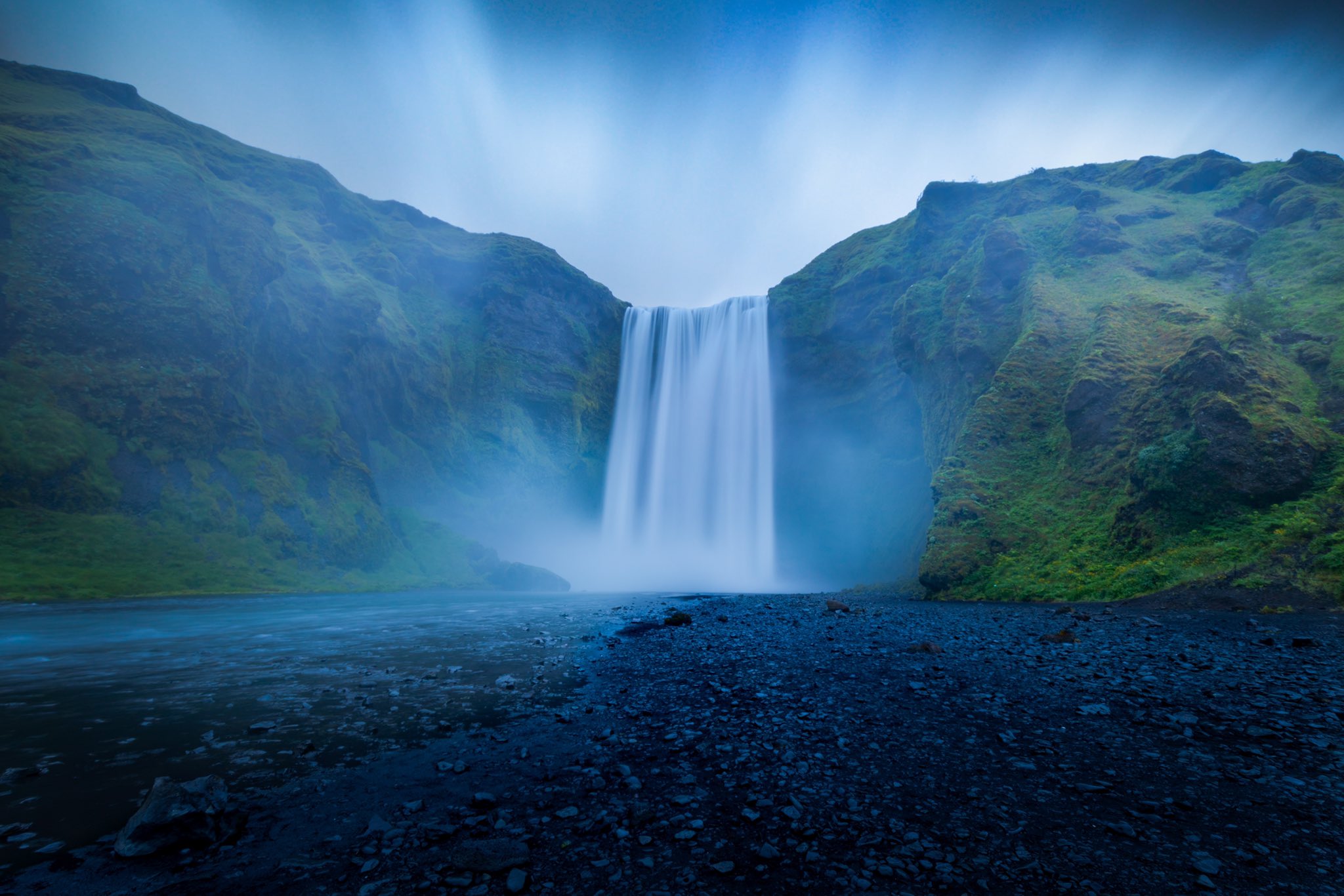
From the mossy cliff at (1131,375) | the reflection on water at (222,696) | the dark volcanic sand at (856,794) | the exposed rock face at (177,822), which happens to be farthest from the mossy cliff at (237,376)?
the mossy cliff at (1131,375)

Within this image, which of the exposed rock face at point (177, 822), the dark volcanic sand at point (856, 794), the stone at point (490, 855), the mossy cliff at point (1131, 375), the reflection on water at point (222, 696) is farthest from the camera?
the mossy cliff at point (1131, 375)

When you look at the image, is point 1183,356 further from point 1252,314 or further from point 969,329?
point 969,329

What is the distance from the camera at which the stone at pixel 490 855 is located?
4.23 m

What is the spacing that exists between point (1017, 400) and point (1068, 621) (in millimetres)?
19849

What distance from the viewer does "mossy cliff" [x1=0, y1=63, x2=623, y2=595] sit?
109ft

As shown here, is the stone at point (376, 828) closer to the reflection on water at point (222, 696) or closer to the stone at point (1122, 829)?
the reflection on water at point (222, 696)

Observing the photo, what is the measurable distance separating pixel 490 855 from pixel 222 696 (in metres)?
8.64

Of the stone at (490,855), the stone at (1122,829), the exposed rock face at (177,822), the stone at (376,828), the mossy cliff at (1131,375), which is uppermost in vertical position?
the mossy cliff at (1131,375)

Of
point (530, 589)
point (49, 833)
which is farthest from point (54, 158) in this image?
point (49, 833)

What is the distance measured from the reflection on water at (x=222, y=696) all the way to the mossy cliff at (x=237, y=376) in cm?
1549

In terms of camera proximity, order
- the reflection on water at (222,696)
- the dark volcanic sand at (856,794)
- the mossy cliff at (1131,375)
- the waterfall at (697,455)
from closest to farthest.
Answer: the dark volcanic sand at (856,794) → the reflection on water at (222,696) → the mossy cliff at (1131,375) → the waterfall at (697,455)

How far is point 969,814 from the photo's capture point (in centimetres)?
485

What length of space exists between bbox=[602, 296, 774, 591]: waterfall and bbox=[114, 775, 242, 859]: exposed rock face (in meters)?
57.2

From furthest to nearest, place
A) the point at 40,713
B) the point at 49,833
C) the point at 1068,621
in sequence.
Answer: the point at 1068,621
the point at 40,713
the point at 49,833
